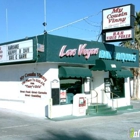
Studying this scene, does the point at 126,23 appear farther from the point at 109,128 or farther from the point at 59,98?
the point at 109,128

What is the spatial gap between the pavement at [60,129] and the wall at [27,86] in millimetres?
1097

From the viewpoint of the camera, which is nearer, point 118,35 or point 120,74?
point 118,35

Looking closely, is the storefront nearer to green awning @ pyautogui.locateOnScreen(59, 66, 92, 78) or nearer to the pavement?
green awning @ pyautogui.locateOnScreen(59, 66, 92, 78)

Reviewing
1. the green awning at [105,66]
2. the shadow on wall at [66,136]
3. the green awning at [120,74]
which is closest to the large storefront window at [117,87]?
the green awning at [120,74]

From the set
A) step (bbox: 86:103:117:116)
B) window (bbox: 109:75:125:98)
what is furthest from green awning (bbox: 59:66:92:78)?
window (bbox: 109:75:125:98)

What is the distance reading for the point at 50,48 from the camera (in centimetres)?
1469

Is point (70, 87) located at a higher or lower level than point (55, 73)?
lower

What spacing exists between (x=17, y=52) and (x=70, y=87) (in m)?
3.75

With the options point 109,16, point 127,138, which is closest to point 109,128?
point 127,138

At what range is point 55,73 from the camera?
15.4m

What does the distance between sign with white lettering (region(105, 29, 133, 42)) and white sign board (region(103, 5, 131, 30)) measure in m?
0.40

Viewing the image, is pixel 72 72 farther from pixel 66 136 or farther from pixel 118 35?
pixel 66 136

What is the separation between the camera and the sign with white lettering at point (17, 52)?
15.1 m

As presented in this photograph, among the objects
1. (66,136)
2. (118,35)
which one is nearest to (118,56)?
(118,35)
